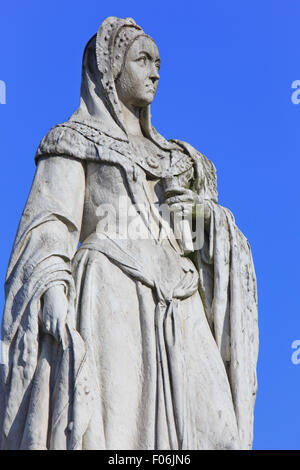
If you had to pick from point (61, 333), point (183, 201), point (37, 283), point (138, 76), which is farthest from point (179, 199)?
point (61, 333)

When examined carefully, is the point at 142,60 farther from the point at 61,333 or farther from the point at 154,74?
the point at 61,333

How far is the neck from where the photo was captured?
36.0ft

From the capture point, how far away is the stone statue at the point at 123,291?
9.28m

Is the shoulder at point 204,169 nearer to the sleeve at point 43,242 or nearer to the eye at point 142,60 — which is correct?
the eye at point 142,60

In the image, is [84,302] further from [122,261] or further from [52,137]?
[52,137]

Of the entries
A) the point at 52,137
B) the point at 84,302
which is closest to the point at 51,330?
the point at 84,302

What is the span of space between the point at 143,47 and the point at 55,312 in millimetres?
2917

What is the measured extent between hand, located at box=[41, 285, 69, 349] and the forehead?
2.61m

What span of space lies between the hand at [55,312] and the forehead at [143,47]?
2610 mm

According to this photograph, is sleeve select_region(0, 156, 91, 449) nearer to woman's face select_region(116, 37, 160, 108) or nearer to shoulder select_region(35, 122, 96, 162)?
shoulder select_region(35, 122, 96, 162)

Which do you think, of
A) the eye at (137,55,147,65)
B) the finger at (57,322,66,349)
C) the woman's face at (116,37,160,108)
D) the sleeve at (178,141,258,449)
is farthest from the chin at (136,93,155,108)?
the finger at (57,322,66,349)

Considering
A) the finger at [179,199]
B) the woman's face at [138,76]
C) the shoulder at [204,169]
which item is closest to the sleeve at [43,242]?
the finger at [179,199]

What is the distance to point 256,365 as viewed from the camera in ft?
33.8
